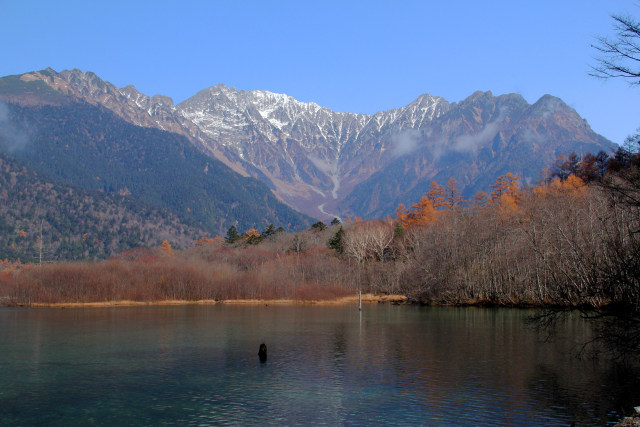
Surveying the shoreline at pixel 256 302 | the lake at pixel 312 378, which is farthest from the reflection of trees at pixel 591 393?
the shoreline at pixel 256 302

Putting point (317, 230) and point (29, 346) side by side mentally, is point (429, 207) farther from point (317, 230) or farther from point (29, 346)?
point (29, 346)

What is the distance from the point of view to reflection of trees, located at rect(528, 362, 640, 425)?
25703 mm

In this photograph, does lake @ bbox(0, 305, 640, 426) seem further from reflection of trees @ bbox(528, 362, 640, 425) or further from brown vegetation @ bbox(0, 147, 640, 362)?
brown vegetation @ bbox(0, 147, 640, 362)

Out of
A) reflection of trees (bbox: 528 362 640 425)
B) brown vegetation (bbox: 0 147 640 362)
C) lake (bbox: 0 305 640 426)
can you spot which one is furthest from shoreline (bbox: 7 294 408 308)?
reflection of trees (bbox: 528 362 640 425)

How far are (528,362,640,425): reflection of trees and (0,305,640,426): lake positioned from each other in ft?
0.28

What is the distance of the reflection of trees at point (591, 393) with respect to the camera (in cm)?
2570

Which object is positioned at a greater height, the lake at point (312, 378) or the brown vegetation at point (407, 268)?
the brown vegetation at point (407, 268)

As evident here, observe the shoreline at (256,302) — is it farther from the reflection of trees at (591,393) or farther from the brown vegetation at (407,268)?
the reflection of trees at (591,393)

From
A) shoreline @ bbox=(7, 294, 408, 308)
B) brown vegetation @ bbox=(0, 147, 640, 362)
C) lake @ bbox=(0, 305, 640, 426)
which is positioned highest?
brown vegetation @ bbox=(0, 147, 640, 362)

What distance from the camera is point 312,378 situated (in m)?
34.8

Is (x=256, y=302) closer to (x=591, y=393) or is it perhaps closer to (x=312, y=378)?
(x=312, y=378)

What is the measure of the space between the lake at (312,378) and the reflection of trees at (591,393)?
0.08m

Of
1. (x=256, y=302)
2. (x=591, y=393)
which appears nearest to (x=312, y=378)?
(x=591, y=393)

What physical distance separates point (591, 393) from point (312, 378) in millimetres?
15595
